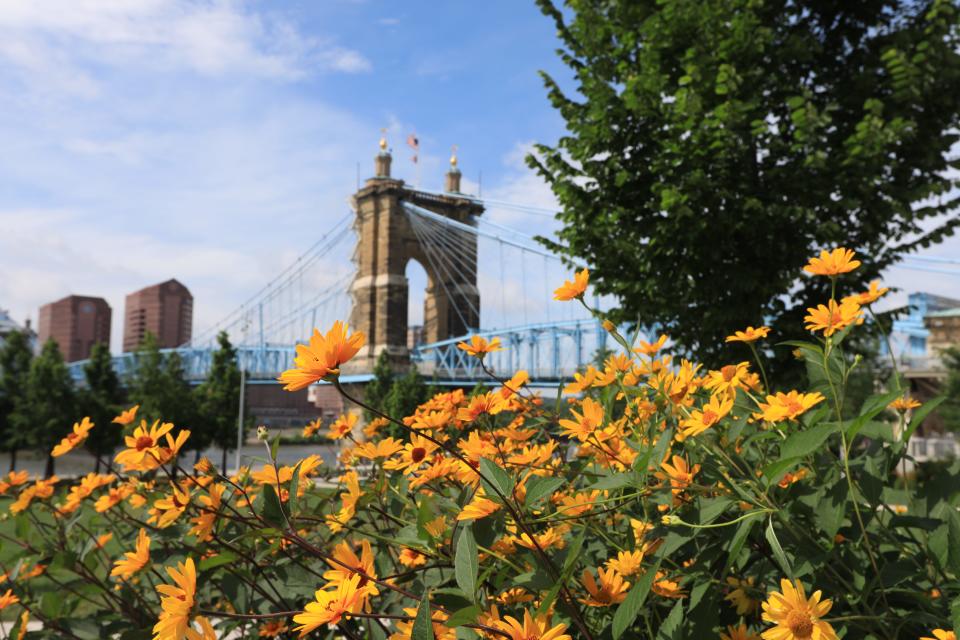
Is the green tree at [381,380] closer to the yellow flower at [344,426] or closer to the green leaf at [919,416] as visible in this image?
the yellow flower at [344,426]

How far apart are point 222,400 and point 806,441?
26971 millimetres

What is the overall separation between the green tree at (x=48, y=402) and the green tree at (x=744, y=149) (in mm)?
24316

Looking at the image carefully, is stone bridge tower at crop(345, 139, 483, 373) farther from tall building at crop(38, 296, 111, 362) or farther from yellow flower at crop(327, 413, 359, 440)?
tall building at crop(38, 296, 111, 362)

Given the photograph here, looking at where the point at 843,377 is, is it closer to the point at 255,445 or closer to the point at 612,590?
the point at 612,590

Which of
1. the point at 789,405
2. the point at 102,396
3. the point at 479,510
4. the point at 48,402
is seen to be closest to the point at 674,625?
the point at 479,510

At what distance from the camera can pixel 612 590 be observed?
1.10 metres

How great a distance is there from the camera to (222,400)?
25.6 metres

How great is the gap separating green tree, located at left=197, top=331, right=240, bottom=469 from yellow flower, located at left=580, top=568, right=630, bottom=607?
2574cm

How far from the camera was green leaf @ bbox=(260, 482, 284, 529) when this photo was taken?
116 centimetres

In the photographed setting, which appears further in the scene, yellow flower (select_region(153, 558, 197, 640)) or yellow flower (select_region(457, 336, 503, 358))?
yellow flower (select_region(457, 336, 503, 358))

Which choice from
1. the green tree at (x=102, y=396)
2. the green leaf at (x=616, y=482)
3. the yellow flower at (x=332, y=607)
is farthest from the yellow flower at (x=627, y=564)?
the green tree at (x=102, y=396)

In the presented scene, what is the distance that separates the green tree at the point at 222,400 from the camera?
24859 mm

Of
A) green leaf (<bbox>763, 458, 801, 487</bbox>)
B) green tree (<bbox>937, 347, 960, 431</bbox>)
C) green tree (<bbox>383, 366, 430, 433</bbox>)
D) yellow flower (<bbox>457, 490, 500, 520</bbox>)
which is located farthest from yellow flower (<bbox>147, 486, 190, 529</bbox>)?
green tree (<bbox>383, 366, 430, 433</bbox>)

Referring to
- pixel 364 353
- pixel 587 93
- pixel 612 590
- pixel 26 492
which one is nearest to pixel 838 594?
pixel 612 590
